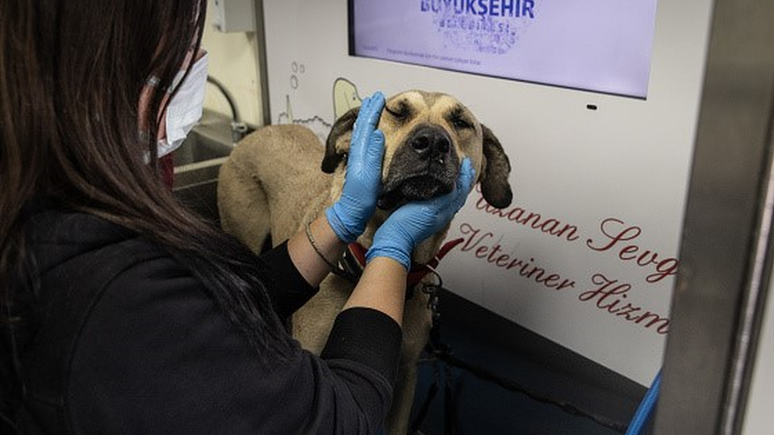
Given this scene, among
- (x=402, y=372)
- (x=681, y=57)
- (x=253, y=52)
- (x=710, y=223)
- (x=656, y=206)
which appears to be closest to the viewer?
(x=710, y=223)

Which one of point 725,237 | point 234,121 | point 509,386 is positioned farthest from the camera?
point 234,121

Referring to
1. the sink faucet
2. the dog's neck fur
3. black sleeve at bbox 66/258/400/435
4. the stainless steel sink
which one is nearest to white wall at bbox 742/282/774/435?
black sleeve at bbox 66/258/400/435

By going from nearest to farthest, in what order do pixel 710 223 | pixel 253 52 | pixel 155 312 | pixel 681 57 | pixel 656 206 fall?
pixel 710 223 < pixel 155 312 < pixel 681 57 < pixel 656 206 < pixel 253 52

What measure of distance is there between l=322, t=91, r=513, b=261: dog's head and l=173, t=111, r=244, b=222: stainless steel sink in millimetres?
862

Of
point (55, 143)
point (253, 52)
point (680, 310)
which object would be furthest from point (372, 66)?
point (680, 310)

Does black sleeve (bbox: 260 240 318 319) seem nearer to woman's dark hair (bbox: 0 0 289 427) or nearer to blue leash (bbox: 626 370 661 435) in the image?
woman's dark hair (bbox: 0 0 289 427)

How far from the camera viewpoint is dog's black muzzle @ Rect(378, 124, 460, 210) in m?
1.30

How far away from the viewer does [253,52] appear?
7.70 feet

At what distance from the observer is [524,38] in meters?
1.52

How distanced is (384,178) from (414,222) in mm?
112

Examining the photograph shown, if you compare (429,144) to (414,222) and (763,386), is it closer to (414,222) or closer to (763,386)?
(414,222)

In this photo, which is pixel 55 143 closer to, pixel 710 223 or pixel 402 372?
pixel 710 223

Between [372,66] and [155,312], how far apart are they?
4.39ft

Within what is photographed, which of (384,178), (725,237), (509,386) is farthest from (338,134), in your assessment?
(725,237)
